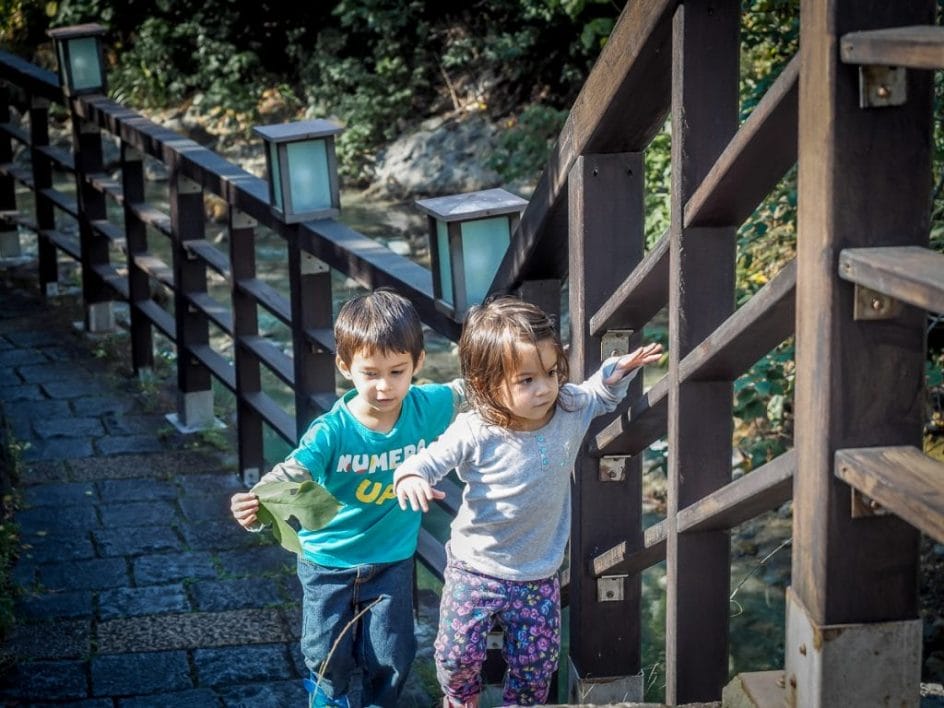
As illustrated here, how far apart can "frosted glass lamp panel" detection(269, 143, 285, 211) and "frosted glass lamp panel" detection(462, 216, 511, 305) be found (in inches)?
A: 49.6

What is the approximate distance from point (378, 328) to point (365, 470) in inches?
13.3

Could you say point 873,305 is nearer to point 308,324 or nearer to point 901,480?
point 901,480

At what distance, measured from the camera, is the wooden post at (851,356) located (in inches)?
72.9

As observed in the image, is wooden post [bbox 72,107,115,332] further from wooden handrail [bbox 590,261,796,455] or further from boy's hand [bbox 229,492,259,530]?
wooden handrail [bbox 590,261,796,455]

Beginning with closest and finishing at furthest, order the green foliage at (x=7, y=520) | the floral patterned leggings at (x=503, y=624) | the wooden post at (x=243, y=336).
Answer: the floral patterned leggings at (x=503, y=624)
the green foliage at (x=7, y=520)
the wooden post at (x=243, y=336)

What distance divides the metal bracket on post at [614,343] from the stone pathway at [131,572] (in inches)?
51.8

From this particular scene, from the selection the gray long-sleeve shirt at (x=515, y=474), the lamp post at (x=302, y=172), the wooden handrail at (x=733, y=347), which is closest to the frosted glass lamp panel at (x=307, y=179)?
the lamp post at (x=302, y=172)

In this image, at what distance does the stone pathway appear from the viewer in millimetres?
3766

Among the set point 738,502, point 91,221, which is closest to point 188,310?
point 91,221

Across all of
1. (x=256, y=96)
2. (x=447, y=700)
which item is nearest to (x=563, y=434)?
(x=447, y=700)

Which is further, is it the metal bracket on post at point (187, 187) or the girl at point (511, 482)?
the metal bracket on post at point (187, 187)

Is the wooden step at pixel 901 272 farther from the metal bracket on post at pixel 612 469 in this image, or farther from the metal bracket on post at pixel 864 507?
the metal bracket on post at pixel 612 469

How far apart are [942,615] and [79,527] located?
2.94 metres

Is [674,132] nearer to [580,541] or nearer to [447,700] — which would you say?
[580,541]
